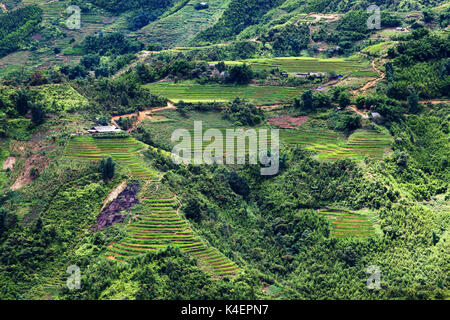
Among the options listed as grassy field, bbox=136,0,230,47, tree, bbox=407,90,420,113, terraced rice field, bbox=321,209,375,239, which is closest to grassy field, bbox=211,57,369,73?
tree, bbox=407,90,420,113

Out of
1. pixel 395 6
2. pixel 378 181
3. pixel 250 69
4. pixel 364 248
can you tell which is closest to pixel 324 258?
pixel 364 248

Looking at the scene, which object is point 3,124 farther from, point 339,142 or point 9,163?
point 339,142

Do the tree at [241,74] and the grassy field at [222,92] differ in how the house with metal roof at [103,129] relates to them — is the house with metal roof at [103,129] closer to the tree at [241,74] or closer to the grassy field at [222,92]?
the grassy field at [222,92]

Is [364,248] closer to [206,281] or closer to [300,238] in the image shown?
[300,238]

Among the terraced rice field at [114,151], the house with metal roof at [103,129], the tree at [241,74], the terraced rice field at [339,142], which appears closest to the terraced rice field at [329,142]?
the terraced rice field at [339,142]

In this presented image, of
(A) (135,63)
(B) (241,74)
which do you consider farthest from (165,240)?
(A) (135,63)

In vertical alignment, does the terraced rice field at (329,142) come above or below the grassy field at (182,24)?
below
